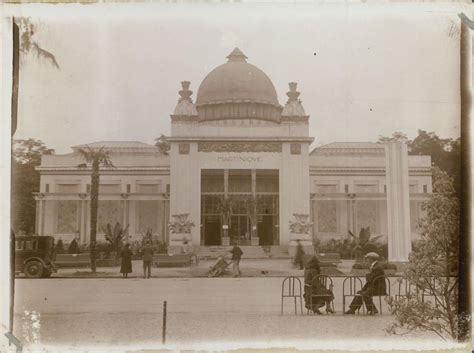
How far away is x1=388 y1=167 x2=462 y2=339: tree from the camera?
8734mm

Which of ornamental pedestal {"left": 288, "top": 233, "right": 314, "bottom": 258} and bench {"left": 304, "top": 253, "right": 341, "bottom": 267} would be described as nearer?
bench {"left": 304, "top": 253, "right": 341, "bottom": 267}

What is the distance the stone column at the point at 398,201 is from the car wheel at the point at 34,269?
7416mm

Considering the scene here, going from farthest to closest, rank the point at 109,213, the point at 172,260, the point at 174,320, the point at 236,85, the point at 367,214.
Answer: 1. the point at 236,85
2. the point at 367,214
3. the point at 109,213
4. the point at 172,260
5. the point at 174,320

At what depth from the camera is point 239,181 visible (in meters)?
17.8

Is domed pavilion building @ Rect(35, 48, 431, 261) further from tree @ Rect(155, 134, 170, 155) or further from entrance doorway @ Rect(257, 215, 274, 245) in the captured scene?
tree @ Rect(155, 134, 170, 155)

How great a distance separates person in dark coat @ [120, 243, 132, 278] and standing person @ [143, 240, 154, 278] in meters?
0.34

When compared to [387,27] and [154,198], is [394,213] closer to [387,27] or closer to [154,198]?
[387,27]

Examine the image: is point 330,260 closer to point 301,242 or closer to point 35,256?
point 301,242

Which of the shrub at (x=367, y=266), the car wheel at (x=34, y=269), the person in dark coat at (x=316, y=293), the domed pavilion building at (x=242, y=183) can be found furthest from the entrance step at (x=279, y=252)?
the car wheel at (x=34, y=269)

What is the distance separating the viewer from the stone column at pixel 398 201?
11.8m

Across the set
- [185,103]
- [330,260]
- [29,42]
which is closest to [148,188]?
[185,103]

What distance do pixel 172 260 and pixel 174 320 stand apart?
4200mm

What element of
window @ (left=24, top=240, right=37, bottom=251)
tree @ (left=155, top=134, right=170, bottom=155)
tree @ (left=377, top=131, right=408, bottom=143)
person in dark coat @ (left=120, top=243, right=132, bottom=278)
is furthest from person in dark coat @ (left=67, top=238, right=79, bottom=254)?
tree @ (left=377, top=131, right=408, bottom=143)

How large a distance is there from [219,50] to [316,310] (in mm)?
5190
